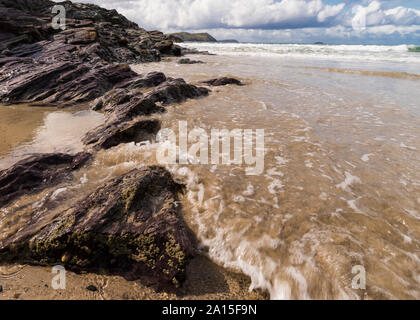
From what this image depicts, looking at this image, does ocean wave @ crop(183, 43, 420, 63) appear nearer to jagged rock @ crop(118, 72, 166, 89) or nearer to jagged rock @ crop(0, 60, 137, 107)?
jagged rock @ crop(118, 72, 166, 89)

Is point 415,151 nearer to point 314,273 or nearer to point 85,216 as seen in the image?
point 314,273

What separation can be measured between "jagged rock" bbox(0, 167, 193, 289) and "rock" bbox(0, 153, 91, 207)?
98 centimetres

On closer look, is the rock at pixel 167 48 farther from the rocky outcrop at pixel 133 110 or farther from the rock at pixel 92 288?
the rock at pixel 92 288

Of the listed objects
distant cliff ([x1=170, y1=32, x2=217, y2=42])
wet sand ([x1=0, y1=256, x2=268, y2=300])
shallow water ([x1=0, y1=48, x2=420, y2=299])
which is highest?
distant cliff ([x1=170, y1=32, x2=217, y2=42])

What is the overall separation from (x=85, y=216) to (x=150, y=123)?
3864 mm

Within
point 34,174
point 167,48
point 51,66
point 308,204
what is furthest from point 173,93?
point 167,48

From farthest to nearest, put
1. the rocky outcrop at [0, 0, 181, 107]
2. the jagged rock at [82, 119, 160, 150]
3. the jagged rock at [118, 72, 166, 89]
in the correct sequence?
1. the jagged rock at [118, 72, 166, 89]
2. the rocky outcrop at [0, 0, 181, 107]
3. the jagged rock at [82, 119, 160, 150]

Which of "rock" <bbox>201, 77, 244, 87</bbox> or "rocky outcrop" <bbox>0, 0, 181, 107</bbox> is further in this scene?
"rock" <bbox>201, 77, 244, 87</bbox>

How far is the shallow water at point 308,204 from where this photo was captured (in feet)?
8.84

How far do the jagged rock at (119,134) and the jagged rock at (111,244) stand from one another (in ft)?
9.15

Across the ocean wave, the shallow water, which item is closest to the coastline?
the shallow water

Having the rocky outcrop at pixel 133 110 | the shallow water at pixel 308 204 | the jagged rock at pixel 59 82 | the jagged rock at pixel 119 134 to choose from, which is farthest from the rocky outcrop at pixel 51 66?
the jagged rock at pixel 119 134

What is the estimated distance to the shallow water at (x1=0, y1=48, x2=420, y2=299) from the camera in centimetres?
269

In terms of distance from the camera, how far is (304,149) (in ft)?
18.5
